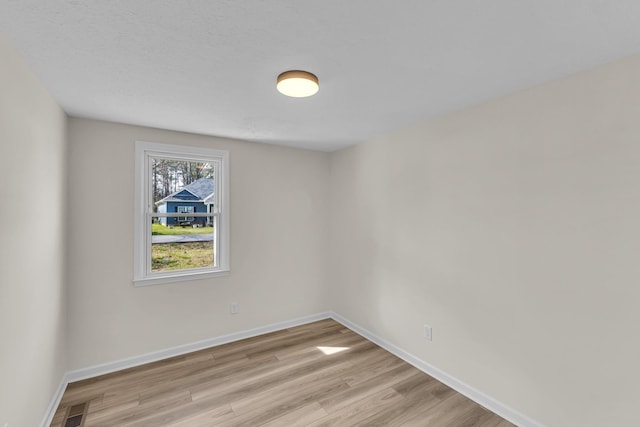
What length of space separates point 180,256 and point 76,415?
4.92ft

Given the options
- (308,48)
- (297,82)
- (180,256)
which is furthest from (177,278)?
(308,48)

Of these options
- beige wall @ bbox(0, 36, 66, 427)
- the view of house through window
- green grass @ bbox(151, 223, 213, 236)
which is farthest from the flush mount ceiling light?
green grass @ bbox(151, 223, 213, 236)

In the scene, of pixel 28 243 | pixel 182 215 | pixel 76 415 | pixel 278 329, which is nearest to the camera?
pixel 28 243

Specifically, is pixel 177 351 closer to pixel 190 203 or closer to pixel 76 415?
pixel 76 415

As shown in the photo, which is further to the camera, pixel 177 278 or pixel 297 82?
pixel 177 278

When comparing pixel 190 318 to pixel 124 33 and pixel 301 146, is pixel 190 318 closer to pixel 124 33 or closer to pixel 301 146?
pixel 301 146

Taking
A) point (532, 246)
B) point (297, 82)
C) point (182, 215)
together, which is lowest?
point (532, 246)

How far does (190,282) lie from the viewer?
3.10 meters

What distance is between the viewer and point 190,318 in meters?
3.09

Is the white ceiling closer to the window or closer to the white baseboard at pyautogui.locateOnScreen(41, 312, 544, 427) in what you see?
the window

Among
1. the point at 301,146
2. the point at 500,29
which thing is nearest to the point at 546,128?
the point at 500,29

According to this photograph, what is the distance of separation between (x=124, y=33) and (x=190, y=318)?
273cm

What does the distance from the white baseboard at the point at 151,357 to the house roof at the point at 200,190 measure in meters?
1.64

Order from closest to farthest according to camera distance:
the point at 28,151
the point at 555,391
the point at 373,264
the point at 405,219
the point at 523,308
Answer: the point at 28,151, the point at 555,391, the point at 523,308, the point at 405,219, the point at 373,264
